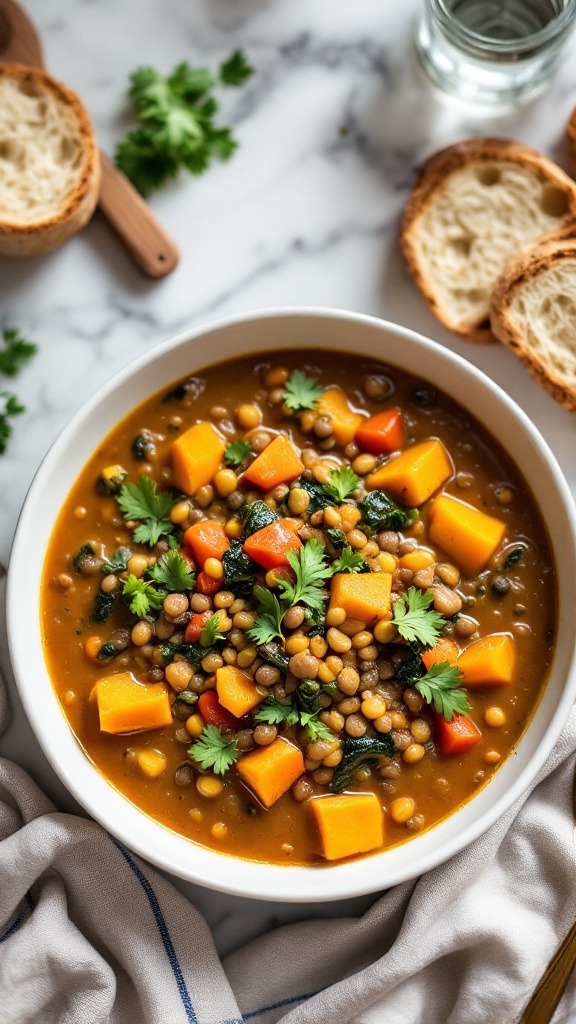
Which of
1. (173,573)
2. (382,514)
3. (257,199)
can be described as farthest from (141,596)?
(257,199)

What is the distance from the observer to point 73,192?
14.5 feet

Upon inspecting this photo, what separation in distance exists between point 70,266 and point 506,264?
2012mm

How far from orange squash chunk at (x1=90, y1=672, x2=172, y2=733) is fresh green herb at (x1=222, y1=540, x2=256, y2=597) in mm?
499

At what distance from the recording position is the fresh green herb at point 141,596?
13.2ft

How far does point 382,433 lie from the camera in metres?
4.15

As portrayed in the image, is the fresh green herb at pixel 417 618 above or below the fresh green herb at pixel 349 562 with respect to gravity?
below

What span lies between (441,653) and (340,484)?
0.80m

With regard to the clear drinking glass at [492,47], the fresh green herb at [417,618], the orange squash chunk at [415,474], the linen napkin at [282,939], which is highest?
the clear drinking glass at [492,47]

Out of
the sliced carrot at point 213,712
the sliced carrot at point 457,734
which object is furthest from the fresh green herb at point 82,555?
the sliced carrot at point 457,734

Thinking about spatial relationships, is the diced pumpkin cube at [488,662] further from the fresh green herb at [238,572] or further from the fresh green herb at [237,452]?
the fresh green herb at [237,452]

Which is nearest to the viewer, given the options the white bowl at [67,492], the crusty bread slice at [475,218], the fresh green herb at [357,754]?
the white bowl at [67,492]

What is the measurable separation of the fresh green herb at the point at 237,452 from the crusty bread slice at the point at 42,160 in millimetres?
1256

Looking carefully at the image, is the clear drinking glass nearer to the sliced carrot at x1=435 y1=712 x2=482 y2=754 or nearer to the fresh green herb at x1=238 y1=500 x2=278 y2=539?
the fresh green herb at x1=238 y1=500 x2=278 y2=539

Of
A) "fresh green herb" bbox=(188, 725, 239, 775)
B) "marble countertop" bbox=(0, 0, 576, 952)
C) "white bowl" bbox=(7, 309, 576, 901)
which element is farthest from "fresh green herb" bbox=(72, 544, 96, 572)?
"fresh green herb" bbox=(188, 725, 239, 775)
